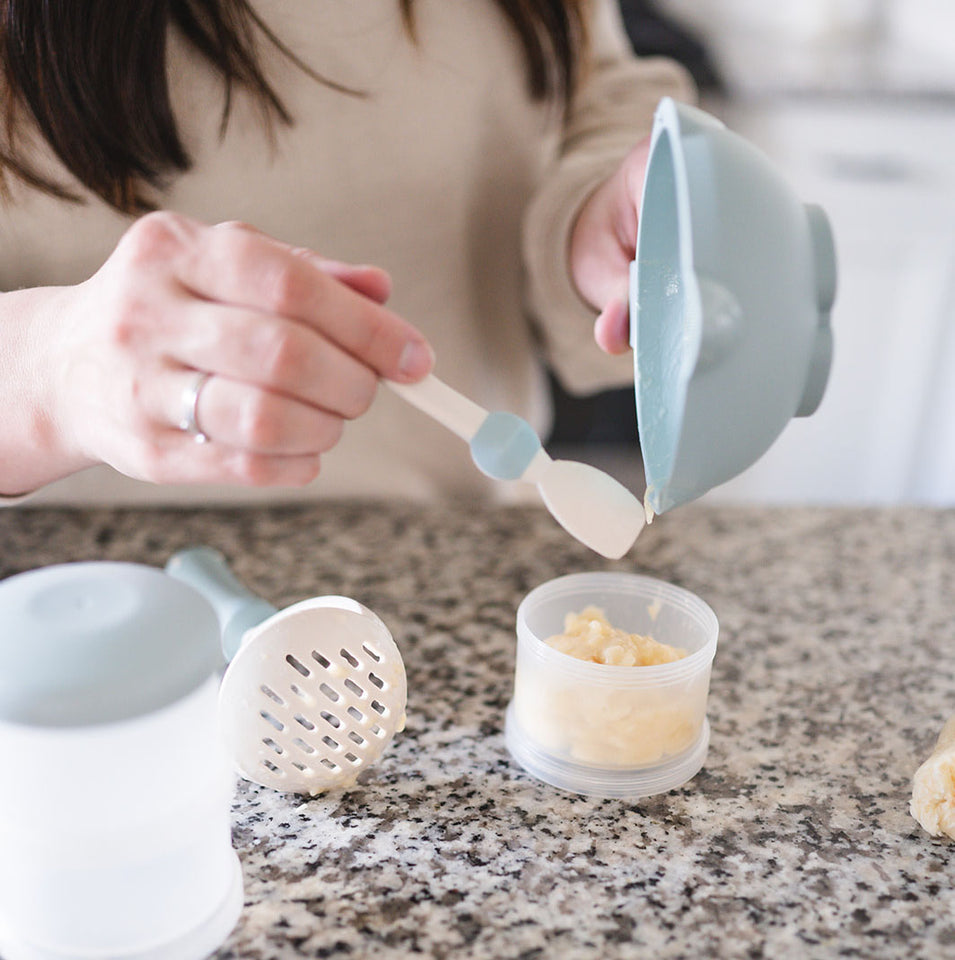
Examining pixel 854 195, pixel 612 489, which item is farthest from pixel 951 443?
pixel 612 489

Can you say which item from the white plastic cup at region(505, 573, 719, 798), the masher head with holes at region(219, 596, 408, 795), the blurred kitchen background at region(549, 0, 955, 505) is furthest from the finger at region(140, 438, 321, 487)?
A: the blurred kitchen background at region(549, 0, 955, 505)

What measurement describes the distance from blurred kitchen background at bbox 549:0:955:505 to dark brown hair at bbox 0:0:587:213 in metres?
1.56

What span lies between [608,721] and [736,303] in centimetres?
29

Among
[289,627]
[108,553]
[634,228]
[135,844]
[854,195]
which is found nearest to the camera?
[135,844]

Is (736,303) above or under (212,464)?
above

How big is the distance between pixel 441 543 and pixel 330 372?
0.48m

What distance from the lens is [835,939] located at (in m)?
0.55

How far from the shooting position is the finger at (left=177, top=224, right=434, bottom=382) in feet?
1.72

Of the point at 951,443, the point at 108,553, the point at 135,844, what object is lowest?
the point at 951,443

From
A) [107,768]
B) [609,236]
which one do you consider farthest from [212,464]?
[609,236]

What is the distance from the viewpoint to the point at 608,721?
657mm

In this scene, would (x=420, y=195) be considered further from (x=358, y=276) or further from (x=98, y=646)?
(x=98, y=646)

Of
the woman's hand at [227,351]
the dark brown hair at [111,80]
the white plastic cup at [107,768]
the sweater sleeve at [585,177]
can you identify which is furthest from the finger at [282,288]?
the sweater sleeve at [585,177]

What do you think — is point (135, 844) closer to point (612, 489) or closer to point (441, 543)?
point (612, 489)
